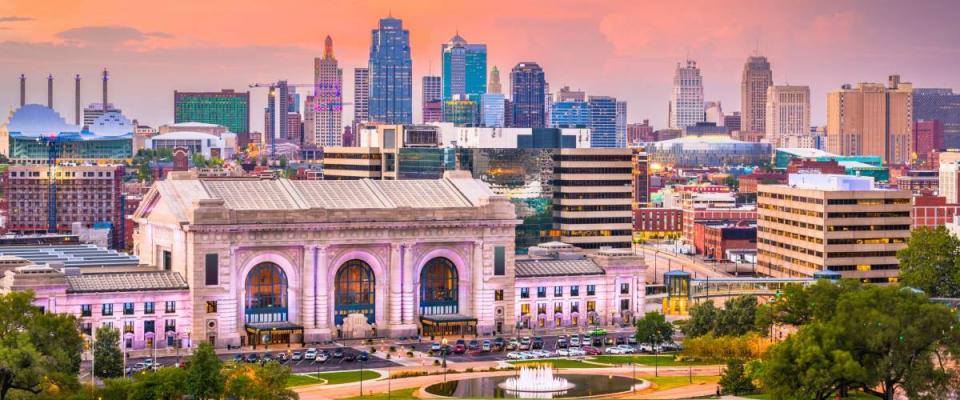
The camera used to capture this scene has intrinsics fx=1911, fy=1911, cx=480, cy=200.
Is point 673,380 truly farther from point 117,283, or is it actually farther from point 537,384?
point 117,283

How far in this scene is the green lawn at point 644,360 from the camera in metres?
186

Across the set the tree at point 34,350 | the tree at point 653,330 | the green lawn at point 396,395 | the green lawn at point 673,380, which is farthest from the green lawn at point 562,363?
the tree at point 34,350

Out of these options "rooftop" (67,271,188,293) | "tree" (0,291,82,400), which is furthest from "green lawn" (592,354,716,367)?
"tree" (0,291,82,400)

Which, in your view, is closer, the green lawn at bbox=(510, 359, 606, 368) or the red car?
the green lawn at bbox=(510, 359, 606, 368)

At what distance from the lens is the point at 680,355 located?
191 meters

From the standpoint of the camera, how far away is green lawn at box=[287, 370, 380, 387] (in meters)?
174

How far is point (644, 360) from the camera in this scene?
189125mm

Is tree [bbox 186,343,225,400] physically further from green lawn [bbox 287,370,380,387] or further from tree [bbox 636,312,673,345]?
tree [bbox 636,312,673,345]

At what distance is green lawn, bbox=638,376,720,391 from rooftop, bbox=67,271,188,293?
52860 millimetres

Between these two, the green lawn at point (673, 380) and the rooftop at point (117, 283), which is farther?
the rooftop at point (117, 283)

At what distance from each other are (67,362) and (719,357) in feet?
213

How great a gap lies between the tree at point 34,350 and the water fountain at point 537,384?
38465 millimetres

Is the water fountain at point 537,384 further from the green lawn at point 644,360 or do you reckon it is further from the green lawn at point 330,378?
the green lawn at point 330,378

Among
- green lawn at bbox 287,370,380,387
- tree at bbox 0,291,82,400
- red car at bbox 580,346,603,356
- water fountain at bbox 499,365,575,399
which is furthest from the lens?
red car at bbox 580,346,603,356
